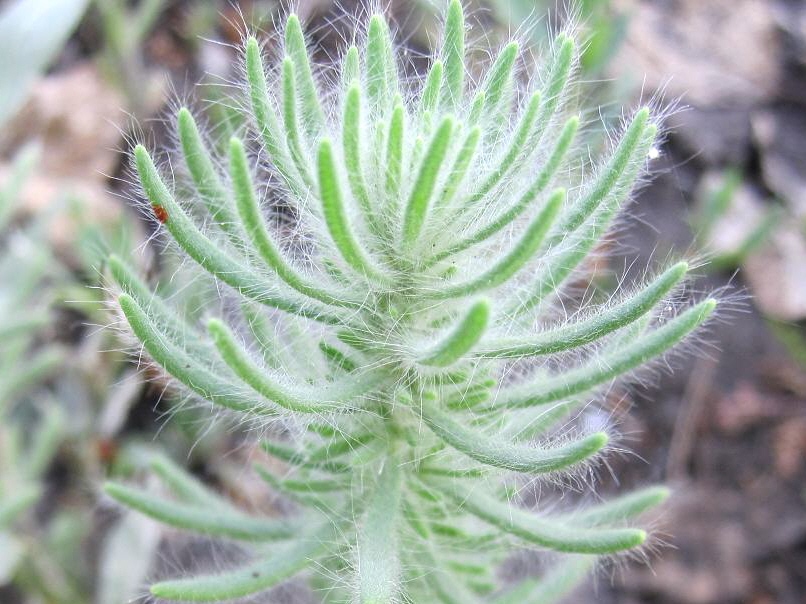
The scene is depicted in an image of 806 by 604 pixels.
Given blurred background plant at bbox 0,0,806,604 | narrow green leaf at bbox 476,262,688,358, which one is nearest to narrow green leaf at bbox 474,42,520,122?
narrow green leaf at bbox 476,262,688,358

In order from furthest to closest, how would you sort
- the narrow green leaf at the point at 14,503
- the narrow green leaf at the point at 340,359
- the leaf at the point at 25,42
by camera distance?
the narrow green leaf at the point at 14,503 < the leaf at the point at 25,42 < the narrow green leaf at the point at 340,359

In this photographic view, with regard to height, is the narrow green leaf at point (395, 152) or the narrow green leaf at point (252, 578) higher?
the narrow green leaf at point (395, 152)

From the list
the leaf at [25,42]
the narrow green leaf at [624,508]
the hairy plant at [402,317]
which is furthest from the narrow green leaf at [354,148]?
the leaf at [25,42]

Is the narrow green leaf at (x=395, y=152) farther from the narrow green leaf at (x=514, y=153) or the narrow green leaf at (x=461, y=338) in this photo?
the narrow green leaf at (x=461, y=338)

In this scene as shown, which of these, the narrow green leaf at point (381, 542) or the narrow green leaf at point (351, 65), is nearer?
the narrow green leaf at point (381, 542)

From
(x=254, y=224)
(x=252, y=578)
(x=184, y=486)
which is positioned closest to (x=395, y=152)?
(x=254, y=224)

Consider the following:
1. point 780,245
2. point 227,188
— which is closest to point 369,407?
point 227,188

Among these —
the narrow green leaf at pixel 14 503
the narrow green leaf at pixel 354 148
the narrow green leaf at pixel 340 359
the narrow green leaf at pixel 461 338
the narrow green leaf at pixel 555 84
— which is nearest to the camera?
the narrow green leaf at pixel 461 338
